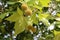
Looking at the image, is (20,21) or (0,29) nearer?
(20,21)

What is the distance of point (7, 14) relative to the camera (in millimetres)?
617

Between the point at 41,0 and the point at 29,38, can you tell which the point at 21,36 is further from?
the point at 41,0

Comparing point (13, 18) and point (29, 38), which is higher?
point (13, 18)

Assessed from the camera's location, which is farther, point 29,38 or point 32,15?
point 29,38

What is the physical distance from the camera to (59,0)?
739 mm

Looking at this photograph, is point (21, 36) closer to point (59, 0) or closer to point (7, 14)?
point (7, 14)

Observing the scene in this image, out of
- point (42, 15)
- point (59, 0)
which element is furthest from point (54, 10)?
point (42, 15)

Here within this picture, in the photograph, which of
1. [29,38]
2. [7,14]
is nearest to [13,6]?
[7,14]

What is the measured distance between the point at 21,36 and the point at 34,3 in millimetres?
143

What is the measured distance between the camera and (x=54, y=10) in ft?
2.52

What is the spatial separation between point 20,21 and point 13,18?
0.03m

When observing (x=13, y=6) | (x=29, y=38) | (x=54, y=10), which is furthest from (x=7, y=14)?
(x=54, y=10)

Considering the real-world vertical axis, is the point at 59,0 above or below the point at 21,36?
above

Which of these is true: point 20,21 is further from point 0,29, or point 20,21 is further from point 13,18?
point 0,29
